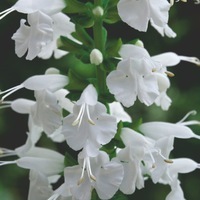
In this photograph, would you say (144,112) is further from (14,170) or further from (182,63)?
(14,170)

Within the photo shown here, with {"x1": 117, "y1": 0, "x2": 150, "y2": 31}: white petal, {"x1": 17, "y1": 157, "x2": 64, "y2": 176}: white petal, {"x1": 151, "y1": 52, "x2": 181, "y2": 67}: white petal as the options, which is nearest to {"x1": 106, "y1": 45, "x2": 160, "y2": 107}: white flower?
{"x1": 117, "y1": 0, "x2": 150, "y2": 31}: white petal

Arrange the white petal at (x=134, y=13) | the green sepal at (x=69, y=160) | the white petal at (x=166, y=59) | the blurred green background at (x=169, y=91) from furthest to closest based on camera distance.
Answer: the blurred green background at (x=169, y=91) → the white petal at (x=166, y=59) → the green sepal at (x=69, y=160) → the white petal at (x=134, y=13)

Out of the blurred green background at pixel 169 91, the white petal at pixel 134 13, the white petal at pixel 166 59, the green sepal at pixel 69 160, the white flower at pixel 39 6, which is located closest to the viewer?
the white petal at pixel 134 13

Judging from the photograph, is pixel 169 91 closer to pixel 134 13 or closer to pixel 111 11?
pixel 111 11

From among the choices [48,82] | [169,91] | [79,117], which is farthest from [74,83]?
[169,91]

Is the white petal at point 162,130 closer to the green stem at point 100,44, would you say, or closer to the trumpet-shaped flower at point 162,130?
the trumpet-shaped flower at point 162,130

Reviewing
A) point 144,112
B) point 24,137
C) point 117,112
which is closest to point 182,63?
point 144,112

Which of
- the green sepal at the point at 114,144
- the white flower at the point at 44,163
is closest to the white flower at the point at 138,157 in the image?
the green sepal at the point at 114,144
